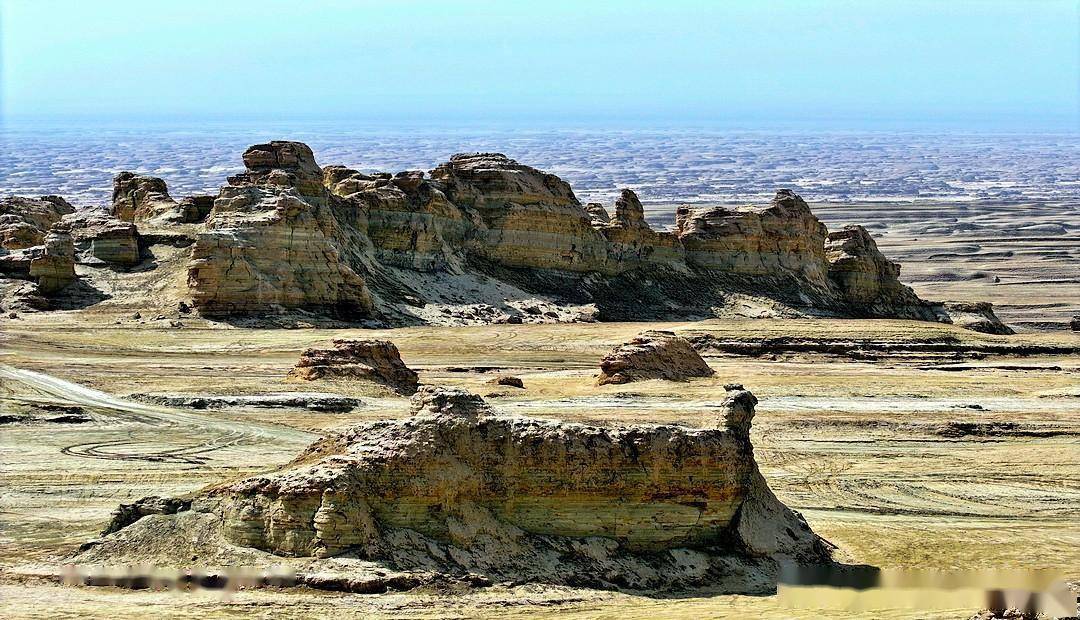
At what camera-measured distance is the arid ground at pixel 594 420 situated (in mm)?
18797

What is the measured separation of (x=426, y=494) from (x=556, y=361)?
818 inches

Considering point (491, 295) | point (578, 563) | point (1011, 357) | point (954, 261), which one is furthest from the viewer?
point (954, 261)

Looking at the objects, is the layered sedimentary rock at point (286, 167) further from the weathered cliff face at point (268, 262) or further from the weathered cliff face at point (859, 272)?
the weathered cliff face at point (859, 272)

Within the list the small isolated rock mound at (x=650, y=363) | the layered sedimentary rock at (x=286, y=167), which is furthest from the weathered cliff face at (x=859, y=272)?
the small isolated rock mound at (x=650, y=363)

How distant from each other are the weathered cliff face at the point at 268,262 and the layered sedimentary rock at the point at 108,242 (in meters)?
2.89

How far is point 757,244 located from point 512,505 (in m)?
38.9

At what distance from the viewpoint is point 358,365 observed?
33.1m

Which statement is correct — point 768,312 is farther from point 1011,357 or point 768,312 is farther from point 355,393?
point 355,393

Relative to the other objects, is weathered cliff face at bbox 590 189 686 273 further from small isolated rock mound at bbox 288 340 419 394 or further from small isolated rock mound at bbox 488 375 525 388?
small isolated rock mound at bbox 288 340 419 394

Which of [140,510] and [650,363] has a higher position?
[140,510]

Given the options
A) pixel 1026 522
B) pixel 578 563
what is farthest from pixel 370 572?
pixel 1026 522

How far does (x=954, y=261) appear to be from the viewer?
96.6m

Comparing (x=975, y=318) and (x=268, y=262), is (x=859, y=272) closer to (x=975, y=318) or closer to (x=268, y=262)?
(x=975, y=318)

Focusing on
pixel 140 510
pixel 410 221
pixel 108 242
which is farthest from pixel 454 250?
pixel 140 510
